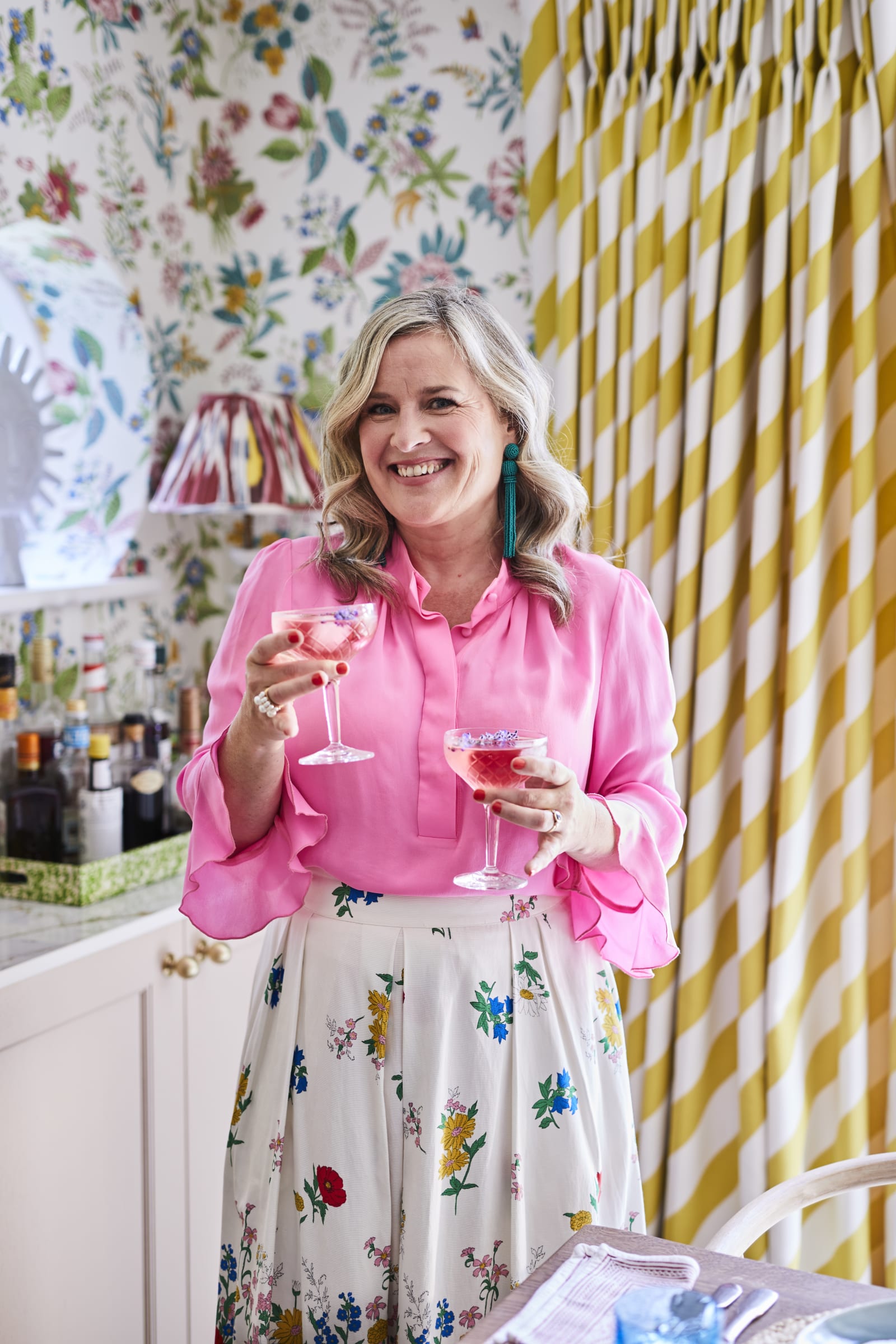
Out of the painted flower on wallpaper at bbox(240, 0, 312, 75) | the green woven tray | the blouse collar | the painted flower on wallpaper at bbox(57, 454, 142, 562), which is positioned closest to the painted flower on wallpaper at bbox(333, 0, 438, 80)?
the painted flower on wallpaper at bbox(240, 0, 312, 75)

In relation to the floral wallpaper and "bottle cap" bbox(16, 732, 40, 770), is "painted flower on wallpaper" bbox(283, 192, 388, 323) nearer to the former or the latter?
the floral wallpaper

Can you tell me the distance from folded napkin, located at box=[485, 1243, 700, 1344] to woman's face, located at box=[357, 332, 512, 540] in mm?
792

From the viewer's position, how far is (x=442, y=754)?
1340 millimetres

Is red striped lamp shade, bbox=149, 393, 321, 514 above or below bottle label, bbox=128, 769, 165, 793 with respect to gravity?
above

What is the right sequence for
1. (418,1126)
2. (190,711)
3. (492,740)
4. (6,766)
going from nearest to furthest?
(492,740) → (418,1126) → (6,766) → (190,711)

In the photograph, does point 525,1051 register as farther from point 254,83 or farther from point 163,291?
point 254,83

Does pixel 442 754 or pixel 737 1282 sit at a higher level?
pixel 442 754

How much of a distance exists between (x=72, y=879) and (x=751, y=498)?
1.39 metres

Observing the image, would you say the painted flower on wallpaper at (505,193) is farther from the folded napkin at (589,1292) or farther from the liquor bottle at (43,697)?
the folded napkin at (589,1292)

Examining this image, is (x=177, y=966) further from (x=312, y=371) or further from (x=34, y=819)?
(x=312, y=371)

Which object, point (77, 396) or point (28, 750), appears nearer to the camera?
point (28, 750)

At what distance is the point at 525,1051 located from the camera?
1.34 metres

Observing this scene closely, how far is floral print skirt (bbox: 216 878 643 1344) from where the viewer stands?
130 centimetres

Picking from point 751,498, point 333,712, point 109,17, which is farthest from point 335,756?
point 109,17
